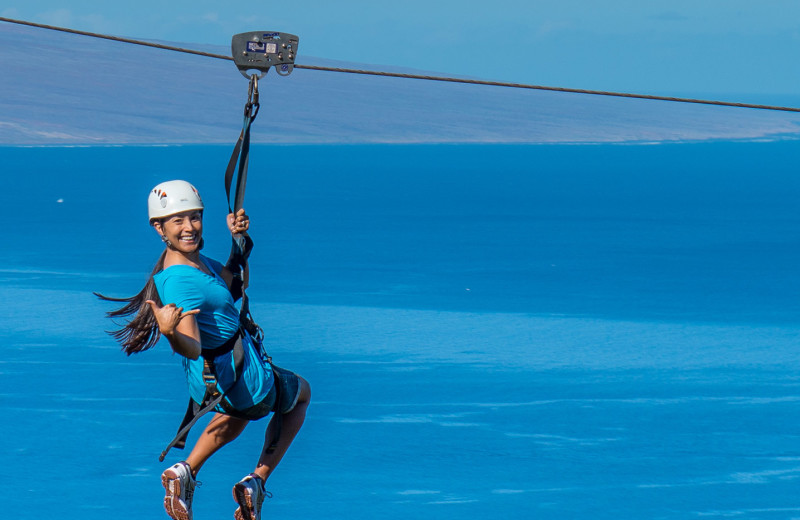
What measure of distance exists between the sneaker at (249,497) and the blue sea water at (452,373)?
9832 millimetres

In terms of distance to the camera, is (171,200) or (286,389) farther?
(286,389)

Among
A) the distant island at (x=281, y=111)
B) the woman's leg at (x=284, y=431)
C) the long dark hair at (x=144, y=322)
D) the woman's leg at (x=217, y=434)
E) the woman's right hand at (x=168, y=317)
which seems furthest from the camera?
the distant island at (x=281, y=111)

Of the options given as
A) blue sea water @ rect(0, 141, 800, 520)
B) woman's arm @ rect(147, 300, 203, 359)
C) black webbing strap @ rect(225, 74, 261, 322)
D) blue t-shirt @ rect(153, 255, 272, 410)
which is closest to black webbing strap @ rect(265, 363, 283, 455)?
blue t-shirt @ rect(153, 255, 272, 410)

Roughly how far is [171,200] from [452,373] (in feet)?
51.7

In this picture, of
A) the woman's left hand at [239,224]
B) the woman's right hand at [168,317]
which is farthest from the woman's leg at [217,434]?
the woman's right hand at [168,317]

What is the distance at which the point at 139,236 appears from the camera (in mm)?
41250

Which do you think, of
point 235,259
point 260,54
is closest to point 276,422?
point 235,259

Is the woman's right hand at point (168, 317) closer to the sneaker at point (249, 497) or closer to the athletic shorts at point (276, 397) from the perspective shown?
the athletic shorts at point (276, 397)

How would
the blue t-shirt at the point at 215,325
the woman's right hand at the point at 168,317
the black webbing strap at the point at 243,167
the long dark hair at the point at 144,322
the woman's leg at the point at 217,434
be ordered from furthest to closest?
the woman's leg at the point at 217,434 → the black webbing strap at the point at 243,167 → the long dark hair at the point at 144,322 → the blue t-shirt at the point at 215,325 → the woman's right hand at the point at 168,317

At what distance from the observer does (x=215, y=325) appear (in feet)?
18.7

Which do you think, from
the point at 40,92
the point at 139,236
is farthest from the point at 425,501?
the point at 40,92

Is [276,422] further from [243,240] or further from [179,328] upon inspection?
[179,328]

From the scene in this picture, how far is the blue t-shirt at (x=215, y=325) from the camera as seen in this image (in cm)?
556

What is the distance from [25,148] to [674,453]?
3328 inches
